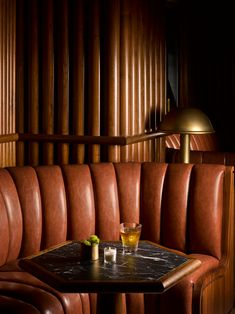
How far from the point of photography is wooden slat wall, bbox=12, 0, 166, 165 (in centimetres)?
370

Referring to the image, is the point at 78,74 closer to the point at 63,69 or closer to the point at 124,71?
the point at 63,69

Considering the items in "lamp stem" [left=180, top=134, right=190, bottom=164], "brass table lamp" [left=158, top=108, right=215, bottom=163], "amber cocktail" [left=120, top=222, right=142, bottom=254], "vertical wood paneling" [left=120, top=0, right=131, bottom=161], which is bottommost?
"amber cocktail" [left=120, top=222, right=142, bottom=254]

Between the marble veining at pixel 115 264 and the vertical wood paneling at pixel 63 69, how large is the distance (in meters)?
1.30

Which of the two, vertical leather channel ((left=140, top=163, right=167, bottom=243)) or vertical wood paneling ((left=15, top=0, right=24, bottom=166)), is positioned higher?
vertical wood paneling ((left=15, top=0, right=24, bottom=166))

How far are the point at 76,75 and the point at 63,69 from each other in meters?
0.10

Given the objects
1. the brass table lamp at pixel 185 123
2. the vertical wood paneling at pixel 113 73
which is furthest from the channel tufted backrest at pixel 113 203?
the brass table lamp at pixel 185 123

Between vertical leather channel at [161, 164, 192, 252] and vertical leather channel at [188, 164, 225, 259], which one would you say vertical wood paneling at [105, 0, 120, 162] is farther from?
vertical leather channel at [188, 164, 225, 259]

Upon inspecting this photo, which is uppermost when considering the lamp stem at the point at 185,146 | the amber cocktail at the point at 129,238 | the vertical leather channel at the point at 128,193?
the lamp stem at the point at 185,146

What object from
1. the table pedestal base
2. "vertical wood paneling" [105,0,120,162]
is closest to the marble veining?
the table pedestal base

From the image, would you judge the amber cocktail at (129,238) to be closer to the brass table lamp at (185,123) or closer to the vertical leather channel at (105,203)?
the vertical leather channel at (105,203)

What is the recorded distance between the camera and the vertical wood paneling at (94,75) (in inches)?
145

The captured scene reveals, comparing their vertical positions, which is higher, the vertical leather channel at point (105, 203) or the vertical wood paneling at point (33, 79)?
the vertical wood paneling at point (33, 79)

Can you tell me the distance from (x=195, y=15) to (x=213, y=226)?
12.4 ft

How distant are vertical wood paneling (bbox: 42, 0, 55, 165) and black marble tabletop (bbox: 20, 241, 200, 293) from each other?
4.22 ft
